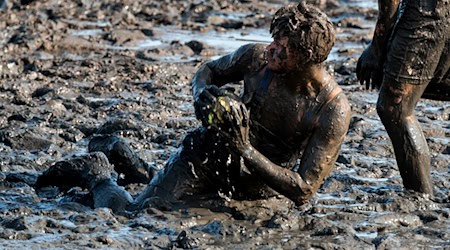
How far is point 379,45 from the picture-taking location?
24.8ft

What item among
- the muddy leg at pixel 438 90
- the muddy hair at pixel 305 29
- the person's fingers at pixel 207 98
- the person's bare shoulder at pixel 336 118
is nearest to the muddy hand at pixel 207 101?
the person's fingers at pixel 207 98

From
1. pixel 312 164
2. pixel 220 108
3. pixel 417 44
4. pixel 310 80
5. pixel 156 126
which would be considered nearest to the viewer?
pixel 220 108

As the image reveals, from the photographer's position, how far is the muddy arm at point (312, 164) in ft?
21.5

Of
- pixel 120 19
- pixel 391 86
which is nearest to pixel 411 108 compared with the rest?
pixel 391 86

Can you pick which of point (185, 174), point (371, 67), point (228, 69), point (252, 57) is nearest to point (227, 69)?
point (228, 69)

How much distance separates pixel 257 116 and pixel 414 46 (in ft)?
3.92

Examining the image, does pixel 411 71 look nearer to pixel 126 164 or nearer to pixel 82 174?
pixel 126 164

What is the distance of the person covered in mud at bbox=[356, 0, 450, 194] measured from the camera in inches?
289

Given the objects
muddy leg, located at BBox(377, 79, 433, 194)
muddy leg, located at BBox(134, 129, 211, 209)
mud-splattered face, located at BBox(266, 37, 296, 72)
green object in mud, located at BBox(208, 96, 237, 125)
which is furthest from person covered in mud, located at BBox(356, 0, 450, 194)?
green object in mud, located at BBox(208, 96, 237, 125)

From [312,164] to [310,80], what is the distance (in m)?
0.50

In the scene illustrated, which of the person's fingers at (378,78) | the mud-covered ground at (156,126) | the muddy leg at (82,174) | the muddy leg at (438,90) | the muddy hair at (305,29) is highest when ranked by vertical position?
the muddy hair at (305,29)

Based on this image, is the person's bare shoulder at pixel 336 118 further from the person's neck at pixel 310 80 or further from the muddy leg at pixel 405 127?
the muddy leg at pixel 405 127

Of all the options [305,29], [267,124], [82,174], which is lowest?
[82,174]

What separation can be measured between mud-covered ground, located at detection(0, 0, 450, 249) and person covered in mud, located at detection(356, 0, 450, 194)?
0.92ft
